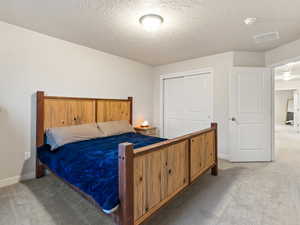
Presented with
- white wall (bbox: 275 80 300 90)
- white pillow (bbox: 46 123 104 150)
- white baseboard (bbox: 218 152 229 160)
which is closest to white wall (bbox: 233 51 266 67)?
white baseboard (bbox: 218 152 229 160)

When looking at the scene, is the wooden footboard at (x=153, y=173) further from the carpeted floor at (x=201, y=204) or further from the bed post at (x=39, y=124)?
the bed post at (x=39, y=124)

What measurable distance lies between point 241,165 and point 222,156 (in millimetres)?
446

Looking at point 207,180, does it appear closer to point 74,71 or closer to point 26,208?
point 26,208

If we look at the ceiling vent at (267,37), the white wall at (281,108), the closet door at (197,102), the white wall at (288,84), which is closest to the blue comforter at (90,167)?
the closet door at (197,102)

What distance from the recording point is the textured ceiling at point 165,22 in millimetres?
1928

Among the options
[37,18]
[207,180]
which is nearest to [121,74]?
[37,18]

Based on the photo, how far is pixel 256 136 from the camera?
3412 mm

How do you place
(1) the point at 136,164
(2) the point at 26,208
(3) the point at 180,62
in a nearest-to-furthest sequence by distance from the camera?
(1) the point at 136,164
(2) the point at 26,208
(3) the point at 180,62

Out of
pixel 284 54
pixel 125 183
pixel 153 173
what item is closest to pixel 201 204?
pixel 153 173

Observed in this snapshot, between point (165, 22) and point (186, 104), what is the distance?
2.39 meters

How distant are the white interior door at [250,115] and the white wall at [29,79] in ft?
9.50

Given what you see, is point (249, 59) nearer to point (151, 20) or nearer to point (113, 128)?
point (151, 20)

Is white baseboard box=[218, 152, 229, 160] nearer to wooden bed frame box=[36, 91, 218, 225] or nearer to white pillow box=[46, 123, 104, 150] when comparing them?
wooden bed frame box=[36, 91, 218, 225]

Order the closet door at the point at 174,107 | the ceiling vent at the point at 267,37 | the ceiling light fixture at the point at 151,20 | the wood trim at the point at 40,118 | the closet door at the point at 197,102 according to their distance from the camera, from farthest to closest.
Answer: the closet door at the point at 174,107 < the closet door at the point at 197,102 < the ceiling vent at the point at 267,37 < the wood trim at the point at 40,118 < the ceiling light fixture at the point at 151,20
